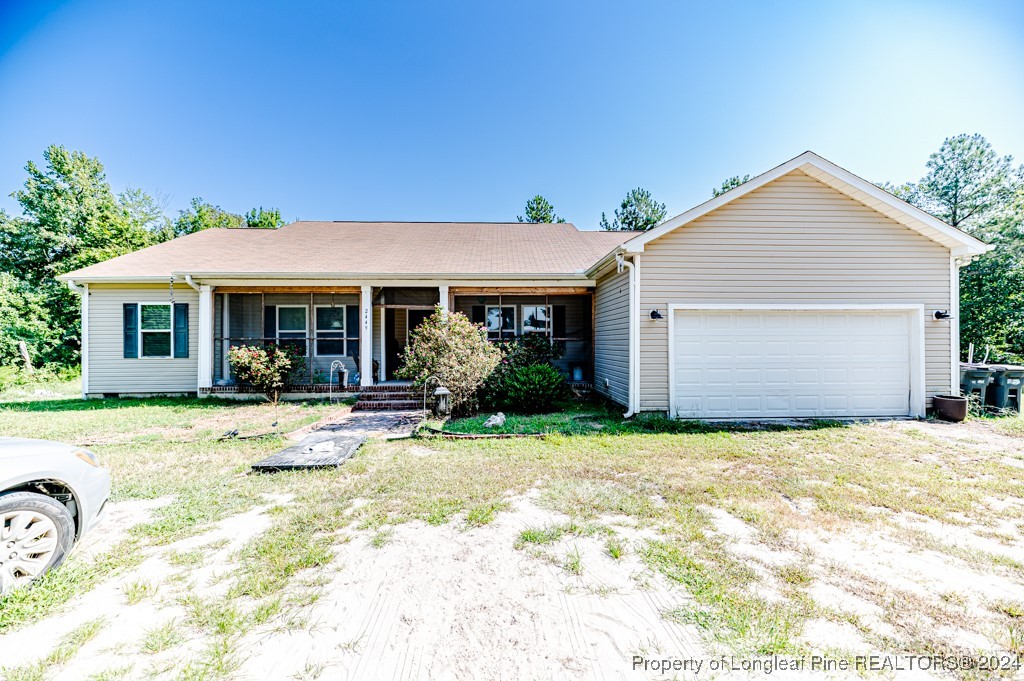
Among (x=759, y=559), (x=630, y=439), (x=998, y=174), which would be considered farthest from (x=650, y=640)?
(x=998, y=174)

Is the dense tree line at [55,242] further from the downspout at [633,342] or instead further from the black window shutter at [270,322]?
the downspout at [633,342]

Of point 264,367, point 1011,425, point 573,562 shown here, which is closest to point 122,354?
point 264,367

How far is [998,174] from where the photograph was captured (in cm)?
1689

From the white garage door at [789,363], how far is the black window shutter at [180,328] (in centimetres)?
1194

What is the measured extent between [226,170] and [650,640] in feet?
97.8

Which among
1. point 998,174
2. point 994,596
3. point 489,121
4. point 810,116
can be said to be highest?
point 489,121

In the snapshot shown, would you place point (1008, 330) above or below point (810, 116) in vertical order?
below

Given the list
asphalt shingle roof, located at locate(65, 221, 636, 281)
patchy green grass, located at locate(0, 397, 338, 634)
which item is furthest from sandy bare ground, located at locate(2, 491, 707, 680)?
asphalt shingle roof, located at locate(65, 221, 636, 281)

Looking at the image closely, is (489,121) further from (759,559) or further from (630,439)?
(759,559)

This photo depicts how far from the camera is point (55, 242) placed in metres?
19.1

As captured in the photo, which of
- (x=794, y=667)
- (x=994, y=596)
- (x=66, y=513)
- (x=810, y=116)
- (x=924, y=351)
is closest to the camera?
(x=794, y=667)

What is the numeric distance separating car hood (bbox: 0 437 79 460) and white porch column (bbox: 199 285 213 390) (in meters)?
8.10

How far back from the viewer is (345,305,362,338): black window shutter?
11492mm

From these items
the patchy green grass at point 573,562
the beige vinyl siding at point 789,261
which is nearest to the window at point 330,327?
the beige vinyl siding at point 789,261
